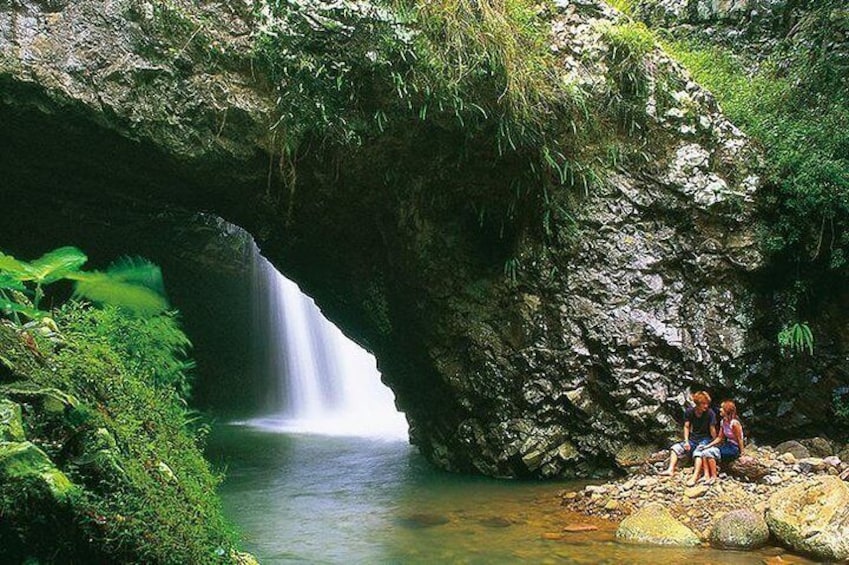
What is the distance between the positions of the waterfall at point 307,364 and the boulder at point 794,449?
9.88 meters

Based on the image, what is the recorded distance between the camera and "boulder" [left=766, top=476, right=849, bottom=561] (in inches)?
186

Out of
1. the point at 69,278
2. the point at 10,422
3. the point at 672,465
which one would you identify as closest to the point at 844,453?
the point at 672,465

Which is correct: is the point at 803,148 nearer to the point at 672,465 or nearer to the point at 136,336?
the point at 672,465

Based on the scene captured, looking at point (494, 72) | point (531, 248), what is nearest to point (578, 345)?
point (531, 248)

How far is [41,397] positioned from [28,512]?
47 cm

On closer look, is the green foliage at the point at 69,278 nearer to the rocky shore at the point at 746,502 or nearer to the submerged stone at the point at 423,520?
the submerged stone at the point at 423,520

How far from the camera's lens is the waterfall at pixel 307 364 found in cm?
1658

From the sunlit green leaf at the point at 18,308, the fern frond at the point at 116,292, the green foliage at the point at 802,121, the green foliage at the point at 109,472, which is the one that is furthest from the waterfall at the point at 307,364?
the sunlit green leaf at the point at 18,308

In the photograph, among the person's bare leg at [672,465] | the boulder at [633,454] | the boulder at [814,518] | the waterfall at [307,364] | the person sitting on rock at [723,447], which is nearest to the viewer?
the boulder at [814,518]

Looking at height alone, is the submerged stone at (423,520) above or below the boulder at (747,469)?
below

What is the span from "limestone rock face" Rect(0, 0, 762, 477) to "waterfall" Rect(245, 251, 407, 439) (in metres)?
8.12

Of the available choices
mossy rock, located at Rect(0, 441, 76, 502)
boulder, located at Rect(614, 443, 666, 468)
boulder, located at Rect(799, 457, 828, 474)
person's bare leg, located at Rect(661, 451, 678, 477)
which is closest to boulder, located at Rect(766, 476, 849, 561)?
person's bare leg, located at Rect(661, 451, 678, 477)

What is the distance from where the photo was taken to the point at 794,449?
7.55 m

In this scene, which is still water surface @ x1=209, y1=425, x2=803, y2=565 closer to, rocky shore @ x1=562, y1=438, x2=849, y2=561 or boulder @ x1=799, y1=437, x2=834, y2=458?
rocky shore @ x1=562, y1=438, x2=849, y2=561
